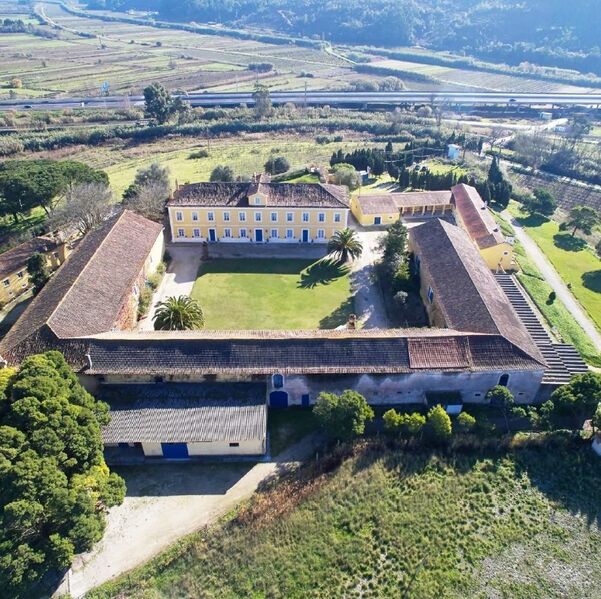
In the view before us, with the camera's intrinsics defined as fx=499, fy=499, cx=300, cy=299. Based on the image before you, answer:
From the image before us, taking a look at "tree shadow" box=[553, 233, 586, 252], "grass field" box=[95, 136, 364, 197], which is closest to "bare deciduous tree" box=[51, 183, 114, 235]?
"grass field" box=[95, 136, 364, 197]

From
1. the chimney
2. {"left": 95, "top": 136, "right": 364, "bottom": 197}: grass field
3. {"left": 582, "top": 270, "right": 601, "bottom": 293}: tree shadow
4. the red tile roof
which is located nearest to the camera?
the chimney

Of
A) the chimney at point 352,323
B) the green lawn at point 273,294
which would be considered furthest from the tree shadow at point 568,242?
the chimney at point 352,323

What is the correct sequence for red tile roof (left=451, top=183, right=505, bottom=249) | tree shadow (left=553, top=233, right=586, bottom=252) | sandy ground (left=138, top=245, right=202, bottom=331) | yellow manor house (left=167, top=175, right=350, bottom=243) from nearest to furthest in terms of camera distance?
sandy ground (left=138, top=245, right=202, bottom=331) → red tile roof (left=451, top=183, right=505, bottom=249) → yellow manor house (left=167, top=175, right=350, bottom=243) → tree shadow (left=553, top=233, right=586, bottom=252)

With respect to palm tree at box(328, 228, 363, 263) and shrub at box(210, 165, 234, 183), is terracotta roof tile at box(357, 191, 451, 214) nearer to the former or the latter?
palm tree at box(328, 228, 363, 263)

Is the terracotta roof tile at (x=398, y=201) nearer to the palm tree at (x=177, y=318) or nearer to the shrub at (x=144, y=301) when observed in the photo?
the shrub at (x=144, y=301)

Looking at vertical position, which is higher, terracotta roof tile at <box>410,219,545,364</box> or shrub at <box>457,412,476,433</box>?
terracotta roof tile at <box>410,219,545,364</box>

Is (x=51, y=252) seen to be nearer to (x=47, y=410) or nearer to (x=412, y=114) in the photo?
(x=47, y=410)

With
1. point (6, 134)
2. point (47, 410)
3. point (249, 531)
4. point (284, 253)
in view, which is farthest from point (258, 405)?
point (6, 134)
